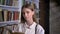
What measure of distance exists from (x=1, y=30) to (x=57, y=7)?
3.01 ft

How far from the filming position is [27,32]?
1179 mm

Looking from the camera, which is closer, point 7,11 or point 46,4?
point 7,11

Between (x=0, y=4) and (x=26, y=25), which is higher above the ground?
(x=0, y=4)

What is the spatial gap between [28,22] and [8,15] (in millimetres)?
217

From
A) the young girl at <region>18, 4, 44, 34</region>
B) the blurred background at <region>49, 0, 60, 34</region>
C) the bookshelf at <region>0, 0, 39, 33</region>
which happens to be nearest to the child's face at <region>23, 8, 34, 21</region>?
the young girl at <region>18, 4, 44, 34</region>

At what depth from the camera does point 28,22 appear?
1.20 m

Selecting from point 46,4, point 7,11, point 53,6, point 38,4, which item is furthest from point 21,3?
point 53,6

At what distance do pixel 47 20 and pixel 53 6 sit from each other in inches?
9.3

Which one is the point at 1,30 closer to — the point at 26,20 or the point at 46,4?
the point at 26,20

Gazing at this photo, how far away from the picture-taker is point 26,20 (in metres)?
1.19

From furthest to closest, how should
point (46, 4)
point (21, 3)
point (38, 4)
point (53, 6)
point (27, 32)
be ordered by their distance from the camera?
1. point (53, 6)
2. point (46, 4)
3. point (38, 4)
4. point (21, 3)
5. point (27, 32)

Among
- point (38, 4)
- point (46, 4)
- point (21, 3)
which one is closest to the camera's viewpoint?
point (21, 3)

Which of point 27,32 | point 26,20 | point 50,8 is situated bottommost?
point 27,32

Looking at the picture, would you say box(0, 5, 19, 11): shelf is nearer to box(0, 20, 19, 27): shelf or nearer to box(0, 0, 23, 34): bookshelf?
box(0, 0, 23, 34): bookshelf
